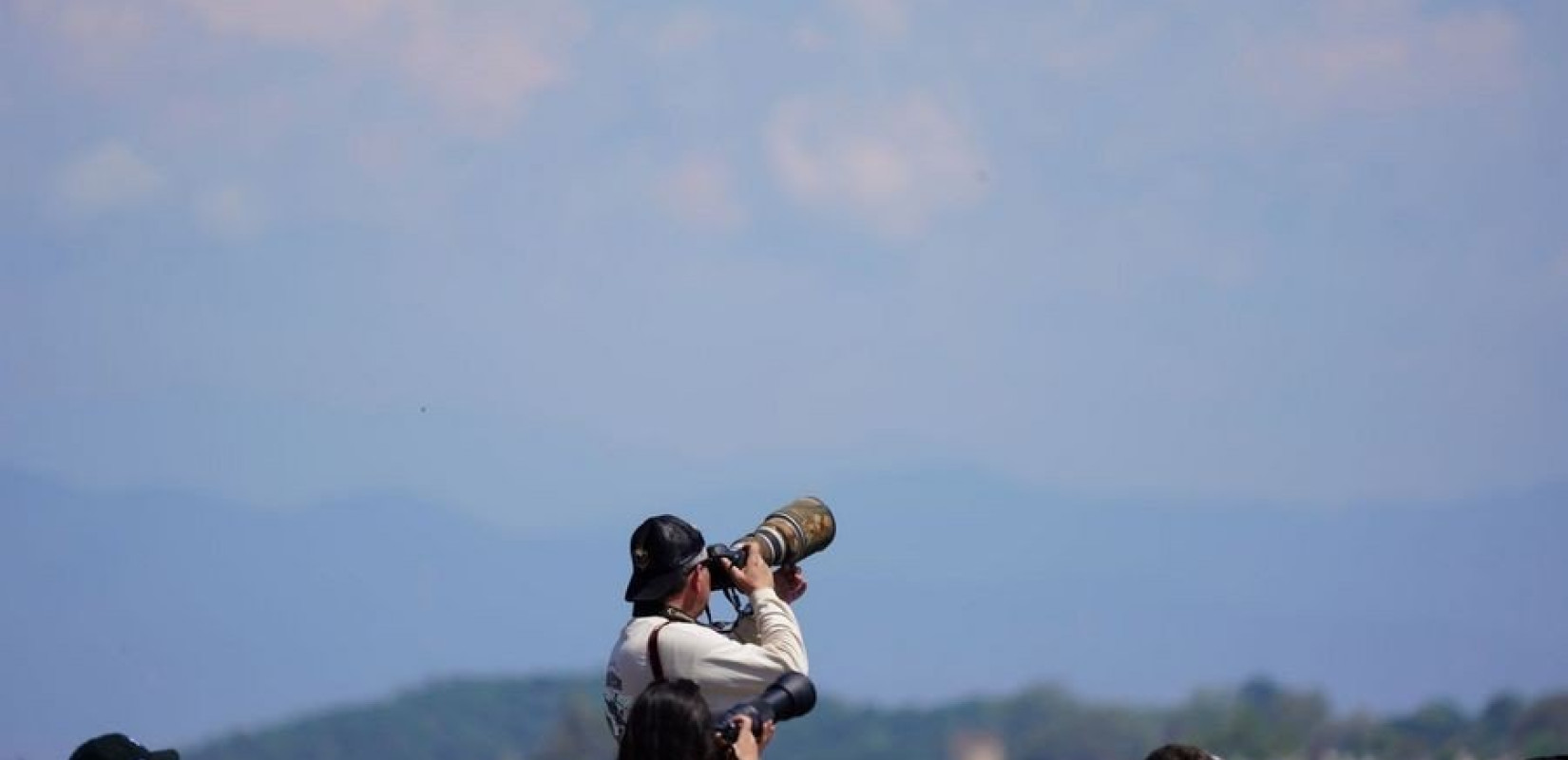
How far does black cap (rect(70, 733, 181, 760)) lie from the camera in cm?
989

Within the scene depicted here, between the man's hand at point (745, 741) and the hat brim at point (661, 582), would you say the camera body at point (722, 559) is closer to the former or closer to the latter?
the hat brim at point (661, 582)

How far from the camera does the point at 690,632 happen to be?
9328 mm

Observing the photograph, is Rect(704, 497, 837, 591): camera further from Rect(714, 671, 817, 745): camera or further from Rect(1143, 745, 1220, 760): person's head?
Rect(1143, 745, 1220, 760): person's head

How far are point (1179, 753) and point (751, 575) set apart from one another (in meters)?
1.97

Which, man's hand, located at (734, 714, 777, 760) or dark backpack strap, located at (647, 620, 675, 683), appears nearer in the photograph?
man's hand, located at (734, 714, 777, 760)

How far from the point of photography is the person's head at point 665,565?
9539 mm

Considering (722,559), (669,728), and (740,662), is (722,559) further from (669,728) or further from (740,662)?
(669,728)

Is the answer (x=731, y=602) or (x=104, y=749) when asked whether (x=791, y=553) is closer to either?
(x=731, y=602)

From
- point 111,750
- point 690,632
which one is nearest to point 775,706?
point 690,632

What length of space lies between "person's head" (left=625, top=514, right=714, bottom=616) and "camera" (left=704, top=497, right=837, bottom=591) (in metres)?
0.13

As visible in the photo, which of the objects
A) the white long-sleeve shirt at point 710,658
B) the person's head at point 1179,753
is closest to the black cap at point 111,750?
the white long-sleeve shirt at point 710,658

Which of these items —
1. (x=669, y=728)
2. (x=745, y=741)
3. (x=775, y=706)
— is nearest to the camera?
(x=669, y=728)

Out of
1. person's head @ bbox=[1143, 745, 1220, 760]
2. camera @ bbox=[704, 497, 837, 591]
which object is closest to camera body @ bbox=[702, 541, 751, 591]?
camera @ bbox=[704, 497, 837, 591]

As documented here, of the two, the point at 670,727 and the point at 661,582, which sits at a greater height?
the point at 661,582
